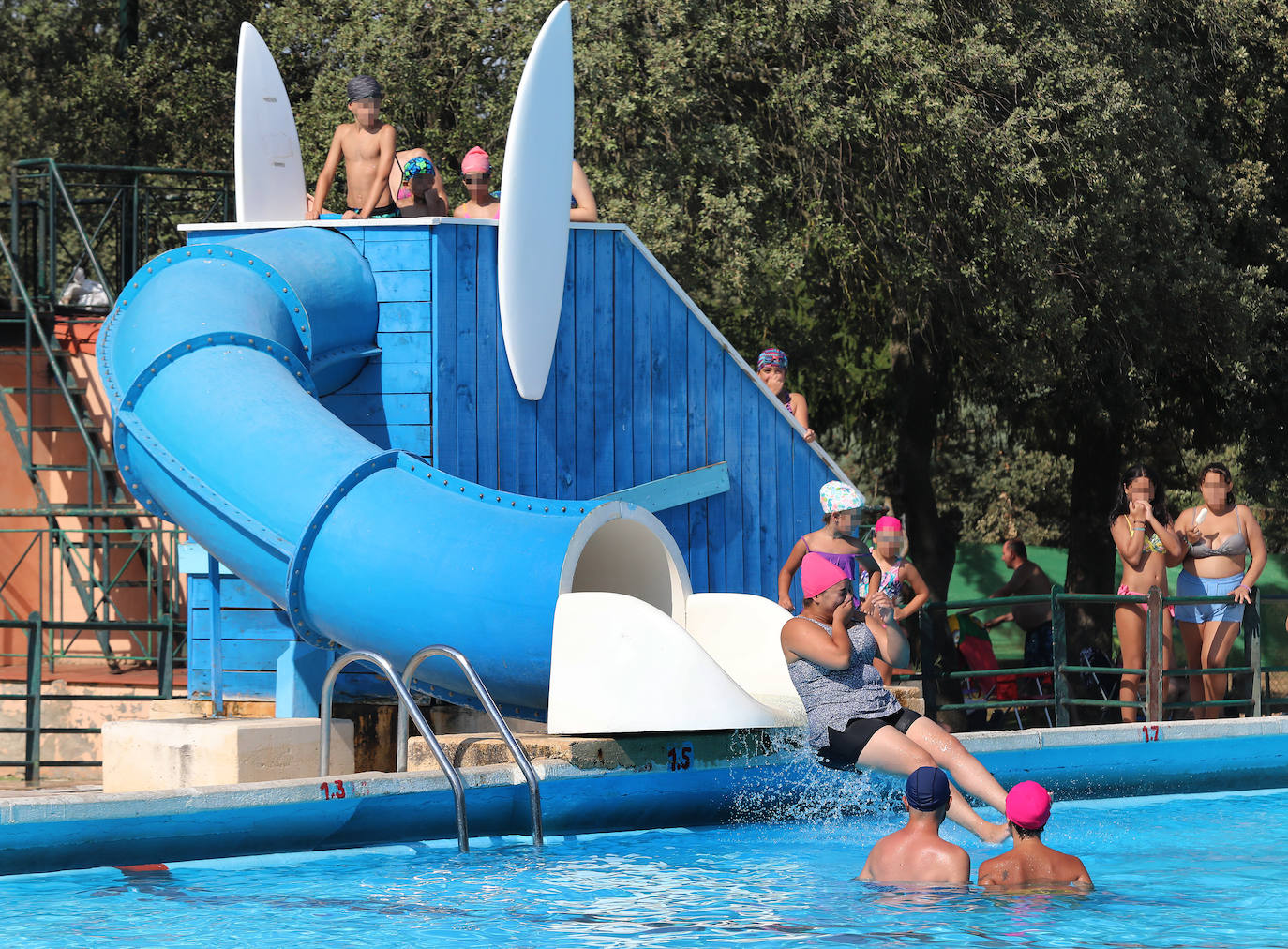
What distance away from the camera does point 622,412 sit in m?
10.8

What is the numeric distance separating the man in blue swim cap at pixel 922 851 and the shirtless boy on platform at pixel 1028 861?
13 cm

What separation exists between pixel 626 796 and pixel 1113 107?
9501 millimetres

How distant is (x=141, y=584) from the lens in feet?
50.9

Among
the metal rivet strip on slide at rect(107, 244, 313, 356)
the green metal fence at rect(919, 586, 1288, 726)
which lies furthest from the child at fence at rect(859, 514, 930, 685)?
the metal rivet strip on slide at rect(107, 244, 313, 356)

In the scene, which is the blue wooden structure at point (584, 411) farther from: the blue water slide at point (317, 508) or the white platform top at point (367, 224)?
the blue water slide at point (317, 508)

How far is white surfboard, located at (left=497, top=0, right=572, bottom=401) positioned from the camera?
927cm

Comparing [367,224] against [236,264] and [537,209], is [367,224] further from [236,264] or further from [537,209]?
[537,209]

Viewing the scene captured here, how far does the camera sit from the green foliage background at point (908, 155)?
15086mm

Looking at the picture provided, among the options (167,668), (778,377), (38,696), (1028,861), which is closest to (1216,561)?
(778,377)

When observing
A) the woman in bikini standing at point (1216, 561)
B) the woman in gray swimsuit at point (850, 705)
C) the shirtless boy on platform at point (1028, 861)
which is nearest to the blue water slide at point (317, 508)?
the woman in gray swimsuit at point (850, 705)

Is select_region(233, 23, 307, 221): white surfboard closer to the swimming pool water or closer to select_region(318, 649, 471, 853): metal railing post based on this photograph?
select_region(318, 649, 471, 853): metal railing post

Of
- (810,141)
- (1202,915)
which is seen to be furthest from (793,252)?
(1202,915)

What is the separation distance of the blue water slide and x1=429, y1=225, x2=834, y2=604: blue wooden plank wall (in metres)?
1.27

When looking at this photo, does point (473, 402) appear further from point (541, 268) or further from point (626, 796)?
point (626, 796)
